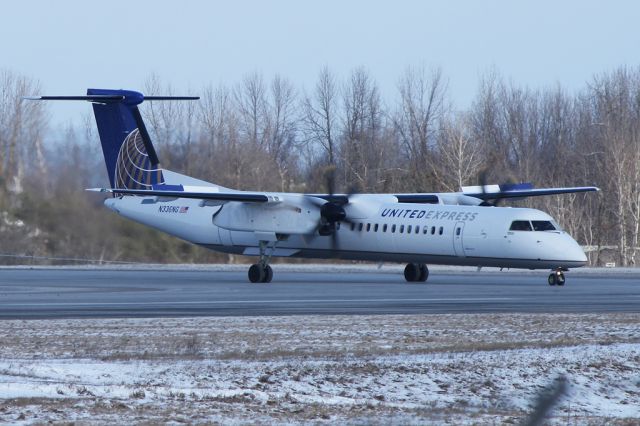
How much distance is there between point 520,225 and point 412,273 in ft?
15.5

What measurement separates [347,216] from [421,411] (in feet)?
74.1

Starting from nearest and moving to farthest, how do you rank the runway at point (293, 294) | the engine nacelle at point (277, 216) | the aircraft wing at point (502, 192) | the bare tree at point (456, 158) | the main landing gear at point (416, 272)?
the runway at point (293, 294), the engine nacelle at point (277, 216), the main landing gear at point (416, 272), the aircraft wing at point (502, 192), the bare tree at point (456, 158)

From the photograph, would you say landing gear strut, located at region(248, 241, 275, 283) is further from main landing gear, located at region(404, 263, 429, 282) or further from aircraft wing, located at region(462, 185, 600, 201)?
aircraft wing, located at region(462, 185, 600, 201)

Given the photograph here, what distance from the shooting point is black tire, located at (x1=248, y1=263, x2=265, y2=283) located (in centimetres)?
3256

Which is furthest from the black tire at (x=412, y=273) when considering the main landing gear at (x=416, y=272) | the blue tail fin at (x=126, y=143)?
the blue tail fin at (x=126, y=143)

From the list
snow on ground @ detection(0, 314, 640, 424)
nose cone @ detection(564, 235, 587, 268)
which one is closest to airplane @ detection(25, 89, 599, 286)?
nose cone @ detection(564, 235, 587, 268)

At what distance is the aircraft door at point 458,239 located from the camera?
3036 cm

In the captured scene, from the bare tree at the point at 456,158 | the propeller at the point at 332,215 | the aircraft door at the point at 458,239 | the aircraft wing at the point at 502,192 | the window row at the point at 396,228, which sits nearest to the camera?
the aircraft door at the point at 458,239

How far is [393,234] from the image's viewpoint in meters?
31.8

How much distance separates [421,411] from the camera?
10.1 m

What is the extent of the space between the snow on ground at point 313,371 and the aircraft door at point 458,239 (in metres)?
12.4

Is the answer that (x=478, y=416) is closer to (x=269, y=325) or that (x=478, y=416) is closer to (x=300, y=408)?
(x=300, y=408)

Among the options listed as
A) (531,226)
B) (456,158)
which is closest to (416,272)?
(531,226)

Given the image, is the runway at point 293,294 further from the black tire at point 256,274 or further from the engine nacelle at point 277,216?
the engine nacelle at point 277,216
